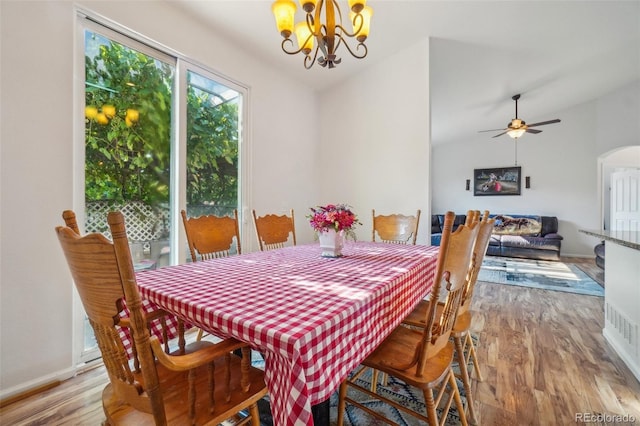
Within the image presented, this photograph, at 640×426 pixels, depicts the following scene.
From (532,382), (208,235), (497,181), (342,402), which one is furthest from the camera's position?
(497,181)

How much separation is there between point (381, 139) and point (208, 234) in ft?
7.76

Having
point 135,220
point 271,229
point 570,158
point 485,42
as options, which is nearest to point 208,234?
point 271,229

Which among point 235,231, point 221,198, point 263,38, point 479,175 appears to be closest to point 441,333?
point 235,231

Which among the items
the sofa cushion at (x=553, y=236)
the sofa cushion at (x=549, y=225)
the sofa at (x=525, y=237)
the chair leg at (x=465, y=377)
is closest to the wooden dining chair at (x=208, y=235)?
the chair leg at (x=465, y=377)

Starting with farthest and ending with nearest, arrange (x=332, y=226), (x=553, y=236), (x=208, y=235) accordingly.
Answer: (x=553, y=236), (x=208, y=235), (x=332, y=226)

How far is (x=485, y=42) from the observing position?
9.91 feet

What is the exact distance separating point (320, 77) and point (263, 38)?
1.01 meters

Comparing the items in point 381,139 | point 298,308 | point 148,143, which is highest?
point 381,139

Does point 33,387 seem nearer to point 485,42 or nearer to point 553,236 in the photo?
point 485,42

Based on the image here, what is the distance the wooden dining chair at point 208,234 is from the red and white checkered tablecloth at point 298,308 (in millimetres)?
318

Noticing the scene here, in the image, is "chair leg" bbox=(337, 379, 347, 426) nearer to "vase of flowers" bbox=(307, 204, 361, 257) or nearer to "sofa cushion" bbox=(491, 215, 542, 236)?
"vase of flowers" bbox=(307, 204, 361, 257)

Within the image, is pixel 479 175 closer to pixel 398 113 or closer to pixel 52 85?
pixel 398 113

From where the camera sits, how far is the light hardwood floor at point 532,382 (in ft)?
4.64

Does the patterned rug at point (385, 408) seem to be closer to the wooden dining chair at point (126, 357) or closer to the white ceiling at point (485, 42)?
the wooden dining chair at point (126, 357)
